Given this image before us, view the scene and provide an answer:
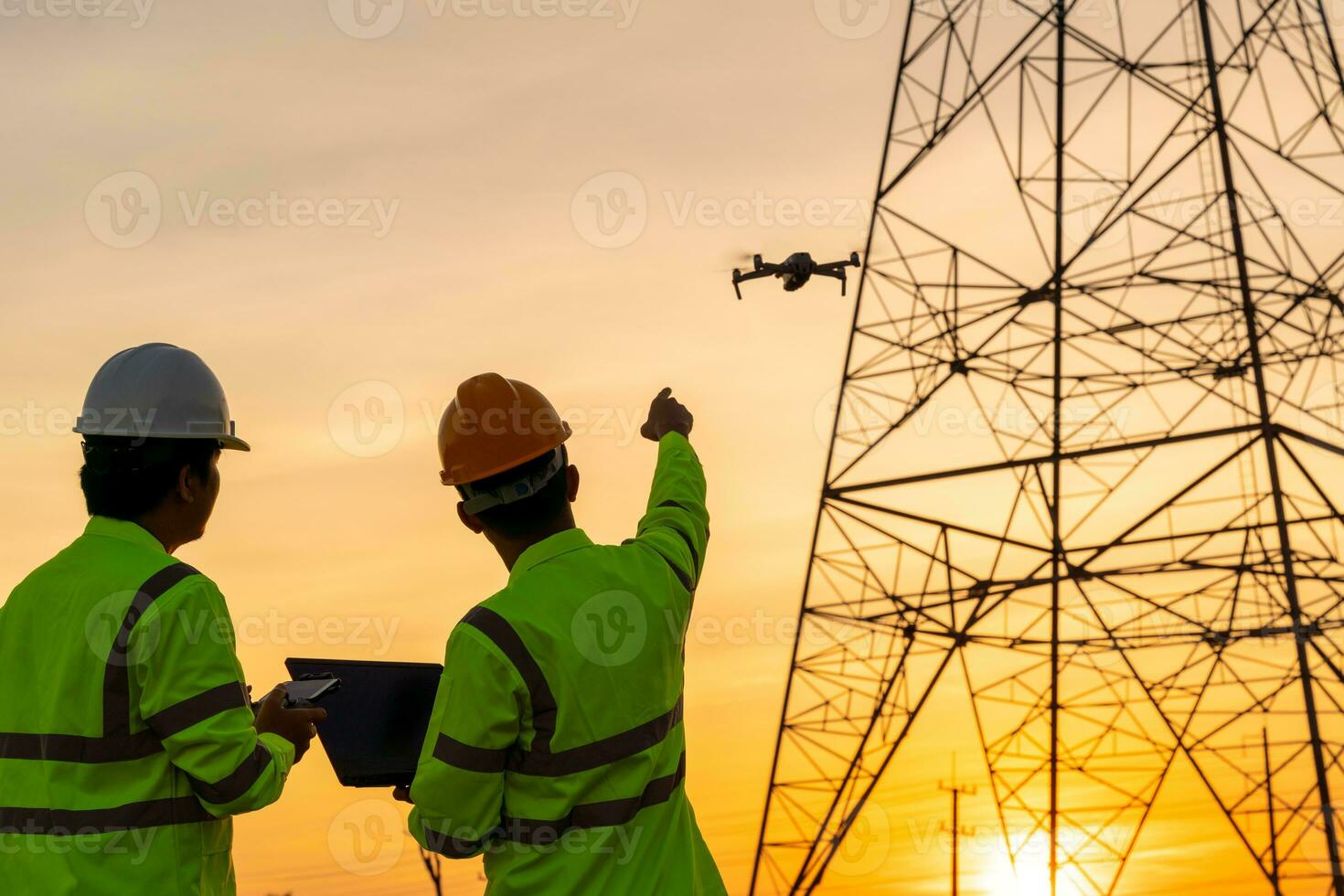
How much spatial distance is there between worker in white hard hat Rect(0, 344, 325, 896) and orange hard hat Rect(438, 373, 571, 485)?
824mm

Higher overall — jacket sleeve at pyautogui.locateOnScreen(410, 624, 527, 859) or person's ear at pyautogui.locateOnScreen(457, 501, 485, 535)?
person's ear at pyautogui.locateOnScreen(457, 501, 485, 535)

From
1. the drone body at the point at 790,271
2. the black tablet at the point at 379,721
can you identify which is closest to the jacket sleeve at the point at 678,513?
the black tablet at the point at 379,721

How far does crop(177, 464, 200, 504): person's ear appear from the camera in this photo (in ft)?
15.8

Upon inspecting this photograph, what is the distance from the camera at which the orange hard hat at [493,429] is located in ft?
14.4

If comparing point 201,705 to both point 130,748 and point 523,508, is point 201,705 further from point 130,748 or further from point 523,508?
point 523,508

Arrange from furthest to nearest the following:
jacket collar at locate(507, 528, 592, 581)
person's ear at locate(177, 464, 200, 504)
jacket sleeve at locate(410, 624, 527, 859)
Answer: person's ear at locate(177, 464, 200, 504) → jacket collar at locate(507, 528, 592, 581) → jacket sleeve at locate(410, 624, 527, 859)

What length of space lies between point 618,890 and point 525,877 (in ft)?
0.79

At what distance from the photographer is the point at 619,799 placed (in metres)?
4.06

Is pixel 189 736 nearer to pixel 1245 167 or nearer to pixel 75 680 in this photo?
pixel 75 680

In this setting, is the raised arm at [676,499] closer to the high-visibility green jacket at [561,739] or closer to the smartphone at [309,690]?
the high-visibility green jacket at [561,739]

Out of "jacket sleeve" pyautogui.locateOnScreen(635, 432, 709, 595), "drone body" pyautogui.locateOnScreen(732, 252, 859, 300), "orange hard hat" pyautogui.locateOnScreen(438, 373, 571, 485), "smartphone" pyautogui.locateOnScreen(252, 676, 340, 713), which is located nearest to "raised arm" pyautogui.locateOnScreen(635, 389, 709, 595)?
"jacket sleeve" pyautogui.locateOnScreen(635, 432, 709, 595)

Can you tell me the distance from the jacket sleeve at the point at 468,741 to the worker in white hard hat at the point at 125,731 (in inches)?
28.2

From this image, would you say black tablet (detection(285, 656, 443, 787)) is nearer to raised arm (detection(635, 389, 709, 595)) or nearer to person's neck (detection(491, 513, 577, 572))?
person's neck (detection(491, 513, 577, 572))

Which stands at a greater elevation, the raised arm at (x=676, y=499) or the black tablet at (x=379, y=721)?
the raised arm at (x=676, y=499)
